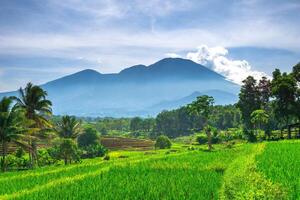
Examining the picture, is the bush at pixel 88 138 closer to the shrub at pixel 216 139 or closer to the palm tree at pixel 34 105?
the shrub at pixel 216 139

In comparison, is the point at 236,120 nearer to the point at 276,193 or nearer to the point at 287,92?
the point at 287,92

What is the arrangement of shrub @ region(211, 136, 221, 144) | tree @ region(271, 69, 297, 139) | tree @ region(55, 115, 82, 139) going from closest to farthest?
1. tree @ region(271, 69, 297, 139)
2. tree @ region(55, 115, 82, 139)
3. shrub @ region(211, 136, 221, 144)

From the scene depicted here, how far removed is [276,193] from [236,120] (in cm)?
13126

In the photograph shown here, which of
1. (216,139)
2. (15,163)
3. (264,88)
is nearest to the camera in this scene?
(15,163)

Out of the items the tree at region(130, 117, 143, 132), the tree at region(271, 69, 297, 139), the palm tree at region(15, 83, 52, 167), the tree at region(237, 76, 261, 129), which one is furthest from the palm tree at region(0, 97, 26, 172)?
the tree at region(130, 117, 143, 132)

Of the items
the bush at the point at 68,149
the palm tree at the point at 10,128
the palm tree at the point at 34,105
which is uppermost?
the palm tree at the point at 34,105

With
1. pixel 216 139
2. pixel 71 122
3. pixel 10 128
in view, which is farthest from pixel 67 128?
pixel 216 139

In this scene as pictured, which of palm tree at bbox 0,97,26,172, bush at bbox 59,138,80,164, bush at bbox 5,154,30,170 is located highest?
palm tree at bbox 0,97,26,172

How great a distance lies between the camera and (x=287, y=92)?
65.5 metres

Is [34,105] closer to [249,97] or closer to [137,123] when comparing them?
[249,97]

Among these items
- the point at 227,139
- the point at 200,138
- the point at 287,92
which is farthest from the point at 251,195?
the point at 200,138

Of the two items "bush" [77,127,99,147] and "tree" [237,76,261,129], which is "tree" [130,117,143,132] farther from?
"tree" [237,76,261,129]

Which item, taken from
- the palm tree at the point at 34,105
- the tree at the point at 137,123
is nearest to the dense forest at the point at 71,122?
the palm tree at the point at 34,105

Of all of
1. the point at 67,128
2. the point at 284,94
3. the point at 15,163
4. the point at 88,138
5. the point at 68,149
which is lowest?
the point at 15,163
